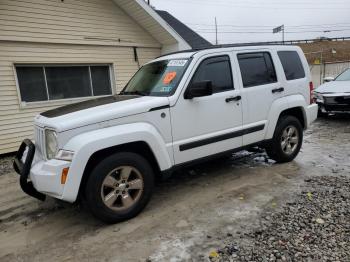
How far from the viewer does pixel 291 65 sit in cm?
552

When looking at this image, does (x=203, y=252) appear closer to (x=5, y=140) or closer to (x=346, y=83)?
(x=5, y=140)

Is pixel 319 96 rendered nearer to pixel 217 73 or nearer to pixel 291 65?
pixel 291 65

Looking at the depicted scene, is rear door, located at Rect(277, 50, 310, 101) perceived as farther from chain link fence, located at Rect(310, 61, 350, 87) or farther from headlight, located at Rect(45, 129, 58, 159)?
chain link fence, located at Rect(310, 61, 350, 87)

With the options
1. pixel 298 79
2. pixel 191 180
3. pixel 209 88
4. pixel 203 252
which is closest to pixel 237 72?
pixel 209 88

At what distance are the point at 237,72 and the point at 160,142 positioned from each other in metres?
1.73

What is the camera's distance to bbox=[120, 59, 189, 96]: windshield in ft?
13.8

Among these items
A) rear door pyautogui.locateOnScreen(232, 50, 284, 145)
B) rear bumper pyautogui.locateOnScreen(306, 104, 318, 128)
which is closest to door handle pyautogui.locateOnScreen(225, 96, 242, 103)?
rear door pyautogui.locateOnScreen(232, 50, 284, 145)

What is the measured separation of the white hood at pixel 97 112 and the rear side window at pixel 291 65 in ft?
8.35

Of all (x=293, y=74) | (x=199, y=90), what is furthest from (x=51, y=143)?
(x=293, y=74)

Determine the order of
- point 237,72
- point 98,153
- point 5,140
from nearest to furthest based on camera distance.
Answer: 1. point 98,153
2. point 237,72
3. point 5,140

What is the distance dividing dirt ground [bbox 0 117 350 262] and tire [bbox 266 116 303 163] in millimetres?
171

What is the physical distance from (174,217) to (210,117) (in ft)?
4.78

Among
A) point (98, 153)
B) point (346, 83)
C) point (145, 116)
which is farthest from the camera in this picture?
point (346, 83)

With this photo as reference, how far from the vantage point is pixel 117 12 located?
979 cm
